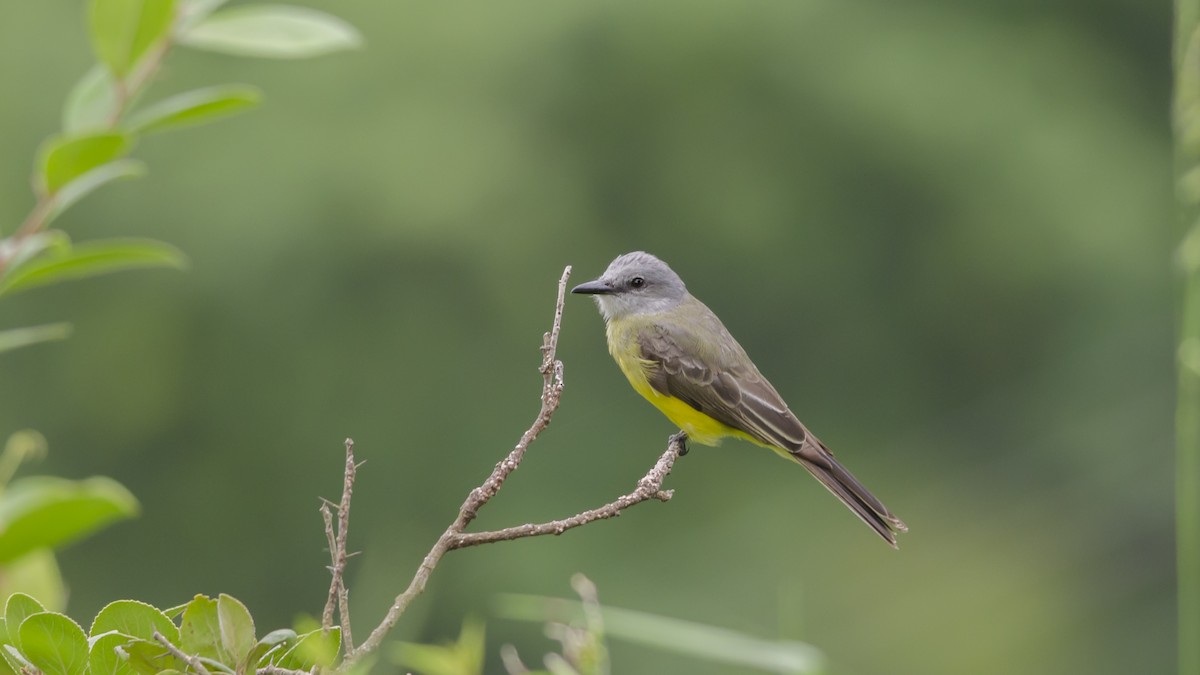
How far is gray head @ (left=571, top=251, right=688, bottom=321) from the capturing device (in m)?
4.95

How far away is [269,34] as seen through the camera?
5.12ft

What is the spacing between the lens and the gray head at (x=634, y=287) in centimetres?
495

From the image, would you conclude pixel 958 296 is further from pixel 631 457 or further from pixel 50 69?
pixel 50 69

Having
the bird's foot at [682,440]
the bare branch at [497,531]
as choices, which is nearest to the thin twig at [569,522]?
the bare branch at [497,531]

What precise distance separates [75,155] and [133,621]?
471 mm

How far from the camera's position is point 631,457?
12.9 metres

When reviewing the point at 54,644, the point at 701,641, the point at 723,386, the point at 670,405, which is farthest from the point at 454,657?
the point at 723,386

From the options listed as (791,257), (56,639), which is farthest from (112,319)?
(56,639)

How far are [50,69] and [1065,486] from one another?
31.1ft

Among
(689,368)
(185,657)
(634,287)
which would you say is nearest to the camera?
(185,657)

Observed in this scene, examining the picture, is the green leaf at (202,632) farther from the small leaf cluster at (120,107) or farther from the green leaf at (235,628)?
the small leaf cluster at (120,107)

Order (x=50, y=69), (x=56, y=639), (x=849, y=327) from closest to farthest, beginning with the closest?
(x=56, y=639), (x=50, y=69), (x=849, y=327)

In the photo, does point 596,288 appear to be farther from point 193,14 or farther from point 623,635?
point 193,14

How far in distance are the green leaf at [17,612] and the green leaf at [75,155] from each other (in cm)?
41
